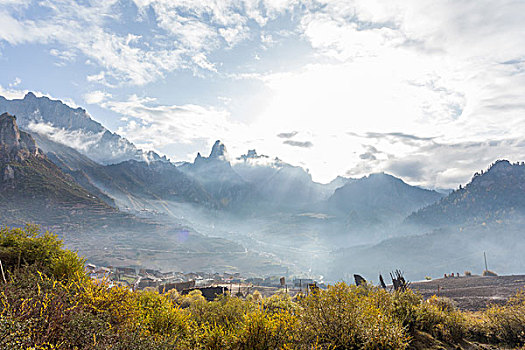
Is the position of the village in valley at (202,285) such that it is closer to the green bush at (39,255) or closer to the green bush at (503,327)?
the green bush at (39,255)

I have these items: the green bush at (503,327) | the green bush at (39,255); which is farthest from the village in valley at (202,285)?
the green bush at (503,327)

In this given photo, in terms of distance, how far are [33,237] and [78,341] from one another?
32.4ft

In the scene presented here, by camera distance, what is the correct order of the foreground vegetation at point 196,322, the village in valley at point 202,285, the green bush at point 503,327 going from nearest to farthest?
the foreground vegetation at point 196,322 < the green bush at point 503,327 < the village in valley at point 202,285

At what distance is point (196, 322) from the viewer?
9.60 meters

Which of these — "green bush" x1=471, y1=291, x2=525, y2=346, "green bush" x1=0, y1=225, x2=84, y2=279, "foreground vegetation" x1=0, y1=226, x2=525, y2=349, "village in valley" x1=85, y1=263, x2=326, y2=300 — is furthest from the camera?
"village in valley" x1=85, y1=263, x2=326, y2=300

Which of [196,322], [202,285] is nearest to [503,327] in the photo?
[196,322]

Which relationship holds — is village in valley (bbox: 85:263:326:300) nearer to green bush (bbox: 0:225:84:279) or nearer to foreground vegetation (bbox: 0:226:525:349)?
green bush (bbox: 0:225:84:279)

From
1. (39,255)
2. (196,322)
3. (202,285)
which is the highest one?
(39,255)

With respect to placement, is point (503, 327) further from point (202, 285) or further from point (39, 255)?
point (202, 285)

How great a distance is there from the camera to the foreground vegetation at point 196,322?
663 cm

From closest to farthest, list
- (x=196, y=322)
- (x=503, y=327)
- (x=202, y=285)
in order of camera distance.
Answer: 1. (x=196, y=322)
2. (x=503, y=327)
3. (x=202, y=285)

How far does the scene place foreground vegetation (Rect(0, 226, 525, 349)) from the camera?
6.63 metres

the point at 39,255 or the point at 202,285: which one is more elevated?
the point at 39,255

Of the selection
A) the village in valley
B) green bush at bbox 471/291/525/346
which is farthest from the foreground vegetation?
the village in valley
